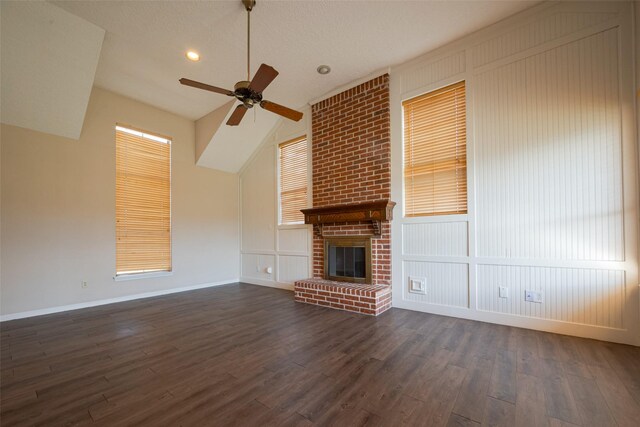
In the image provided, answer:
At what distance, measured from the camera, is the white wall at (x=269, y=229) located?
16.5 ft

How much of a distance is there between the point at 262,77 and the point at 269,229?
355cm

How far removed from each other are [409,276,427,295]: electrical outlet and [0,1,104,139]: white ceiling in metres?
4.82

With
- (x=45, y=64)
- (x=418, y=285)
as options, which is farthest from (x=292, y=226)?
(x=45, y=64)

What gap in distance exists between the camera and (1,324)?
131 inches

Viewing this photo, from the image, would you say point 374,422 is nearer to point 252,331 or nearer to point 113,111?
point 252,331

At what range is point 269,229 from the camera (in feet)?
18.3

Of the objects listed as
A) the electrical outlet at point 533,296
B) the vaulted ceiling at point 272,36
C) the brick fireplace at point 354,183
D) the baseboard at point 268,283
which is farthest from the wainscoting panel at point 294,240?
the electrical outlet at point 533,296

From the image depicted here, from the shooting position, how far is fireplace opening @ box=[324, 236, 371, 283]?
4.09 meters

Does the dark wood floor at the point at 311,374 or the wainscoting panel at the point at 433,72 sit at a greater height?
the wainscoting panel at the point at 433,72

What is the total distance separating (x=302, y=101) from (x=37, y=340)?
4.73 m

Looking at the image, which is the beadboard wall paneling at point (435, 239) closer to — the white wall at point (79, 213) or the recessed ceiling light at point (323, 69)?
the recessed ceiling light at point (323, 69)

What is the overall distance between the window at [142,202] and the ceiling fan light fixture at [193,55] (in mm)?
2010

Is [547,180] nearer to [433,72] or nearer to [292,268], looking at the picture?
[433,72]

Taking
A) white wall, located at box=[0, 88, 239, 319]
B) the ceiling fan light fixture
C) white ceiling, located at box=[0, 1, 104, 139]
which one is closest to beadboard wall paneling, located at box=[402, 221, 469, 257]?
the ceiling fan light fixture
